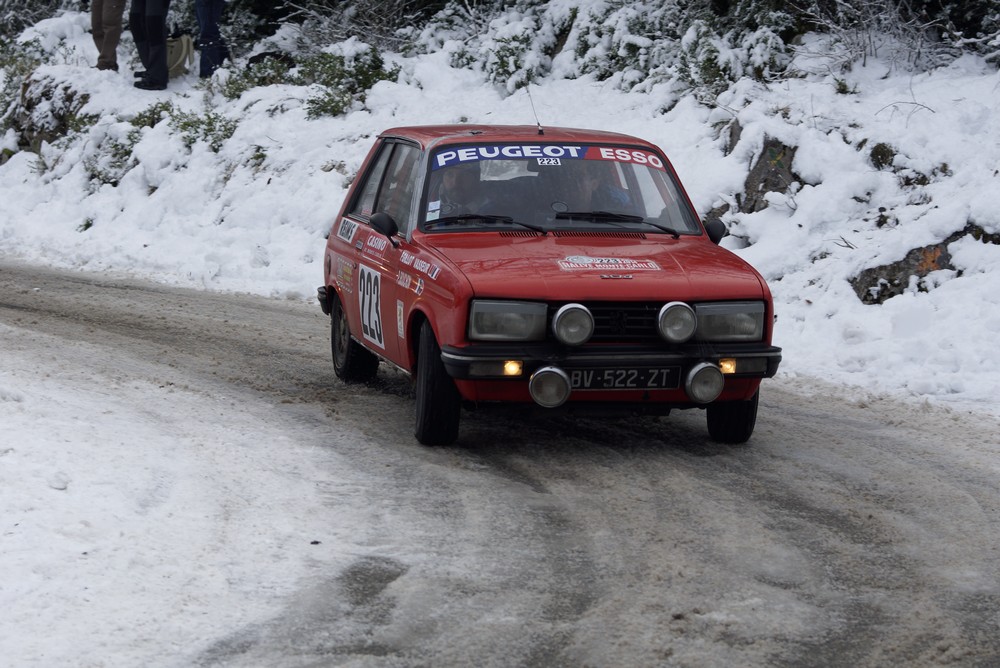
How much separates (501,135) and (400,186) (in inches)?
26.0

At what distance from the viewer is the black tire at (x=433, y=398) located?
254 inches

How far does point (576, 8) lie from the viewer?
682 inches

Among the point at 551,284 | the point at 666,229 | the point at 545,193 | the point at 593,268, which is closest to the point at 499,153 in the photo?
the point at 545,193

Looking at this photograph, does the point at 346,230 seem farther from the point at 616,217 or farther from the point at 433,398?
the point at 433,398

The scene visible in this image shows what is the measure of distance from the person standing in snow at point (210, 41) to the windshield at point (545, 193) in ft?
42.8

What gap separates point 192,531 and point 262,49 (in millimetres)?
16070

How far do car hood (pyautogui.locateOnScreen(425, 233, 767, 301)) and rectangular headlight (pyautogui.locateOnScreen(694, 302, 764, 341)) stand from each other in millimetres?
50

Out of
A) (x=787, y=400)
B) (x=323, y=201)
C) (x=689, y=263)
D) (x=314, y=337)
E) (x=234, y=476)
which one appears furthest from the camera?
(x=323, y=201)

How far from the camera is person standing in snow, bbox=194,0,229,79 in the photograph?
1926cm

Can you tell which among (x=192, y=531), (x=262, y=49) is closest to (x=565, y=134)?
(x=192, y=531)

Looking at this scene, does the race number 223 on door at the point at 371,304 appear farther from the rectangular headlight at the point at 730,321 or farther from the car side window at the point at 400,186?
the rectangular headlight at the point at 730,321

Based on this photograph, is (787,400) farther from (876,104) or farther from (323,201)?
(323,201)

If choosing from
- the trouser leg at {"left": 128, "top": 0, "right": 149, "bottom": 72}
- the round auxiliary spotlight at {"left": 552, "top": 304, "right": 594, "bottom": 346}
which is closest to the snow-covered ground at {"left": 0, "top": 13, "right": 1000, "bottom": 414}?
the trouser leg at {"left": 128, "top": 0, "right": 149, "bottom": 72}

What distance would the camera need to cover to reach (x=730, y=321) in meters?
6.42
